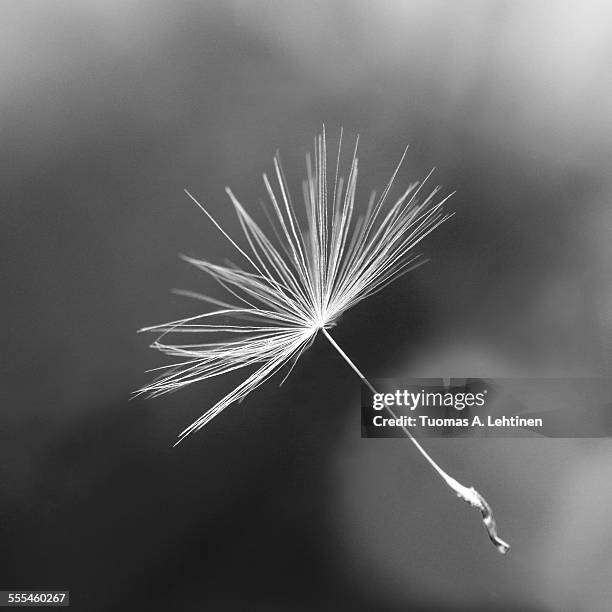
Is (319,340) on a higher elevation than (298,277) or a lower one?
lower

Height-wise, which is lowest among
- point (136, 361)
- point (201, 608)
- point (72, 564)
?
point (201, 608)

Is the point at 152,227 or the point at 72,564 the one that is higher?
the point at 152,227

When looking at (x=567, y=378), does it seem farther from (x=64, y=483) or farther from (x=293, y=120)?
(x=64, y=483)

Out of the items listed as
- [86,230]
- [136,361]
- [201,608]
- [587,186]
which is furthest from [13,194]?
[587,186]
